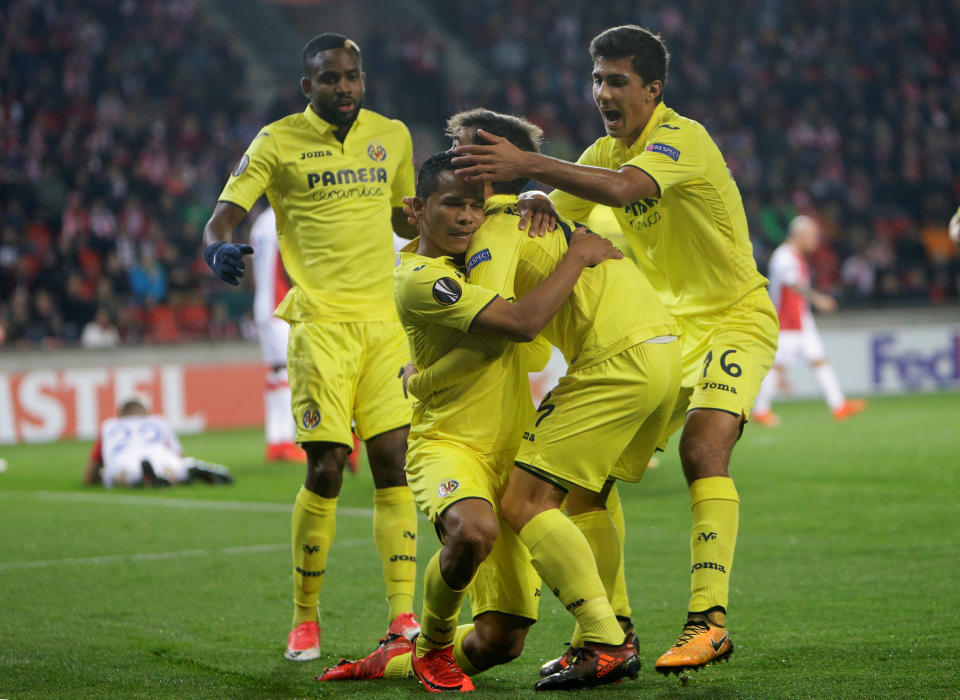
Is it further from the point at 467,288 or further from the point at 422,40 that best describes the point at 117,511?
the point at 422,40

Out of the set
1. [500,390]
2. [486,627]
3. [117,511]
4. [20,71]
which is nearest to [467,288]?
[500,390]

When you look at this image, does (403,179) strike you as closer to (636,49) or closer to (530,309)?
(636,49)

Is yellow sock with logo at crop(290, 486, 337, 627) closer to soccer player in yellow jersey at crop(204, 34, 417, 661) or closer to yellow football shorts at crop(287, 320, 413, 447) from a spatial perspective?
soccer player in yellow jersey at crop(204, 34, 417, 661)

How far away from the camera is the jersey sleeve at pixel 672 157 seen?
4.33 m

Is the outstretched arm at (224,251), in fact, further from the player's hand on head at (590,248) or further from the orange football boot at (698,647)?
the orange football boot at (698,647)

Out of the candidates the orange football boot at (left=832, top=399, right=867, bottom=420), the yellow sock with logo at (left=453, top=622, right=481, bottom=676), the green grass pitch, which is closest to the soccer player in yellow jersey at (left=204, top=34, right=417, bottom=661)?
the green grass pitch

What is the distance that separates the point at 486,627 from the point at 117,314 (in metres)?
13.7

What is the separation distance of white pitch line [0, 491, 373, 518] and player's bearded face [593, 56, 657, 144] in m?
4.48

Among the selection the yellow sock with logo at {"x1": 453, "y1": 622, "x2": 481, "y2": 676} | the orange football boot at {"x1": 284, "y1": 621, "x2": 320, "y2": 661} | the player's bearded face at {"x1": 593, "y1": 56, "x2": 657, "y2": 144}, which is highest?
the player's bearded face at {"x1": 593, "y1": 56, "x2": 657, "y2": 144}

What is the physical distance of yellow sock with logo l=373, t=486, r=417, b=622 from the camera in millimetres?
4867

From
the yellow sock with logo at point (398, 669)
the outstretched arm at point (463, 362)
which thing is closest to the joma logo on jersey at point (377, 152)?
the outstretched arm at point (463, 362)

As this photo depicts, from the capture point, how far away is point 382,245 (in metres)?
5.39

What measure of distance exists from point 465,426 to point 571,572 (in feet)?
1.84

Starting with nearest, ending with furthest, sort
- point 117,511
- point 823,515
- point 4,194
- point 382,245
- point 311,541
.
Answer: point 311,541 < point 382,245 < point 823,515 < point 117,511 < point 4,194
